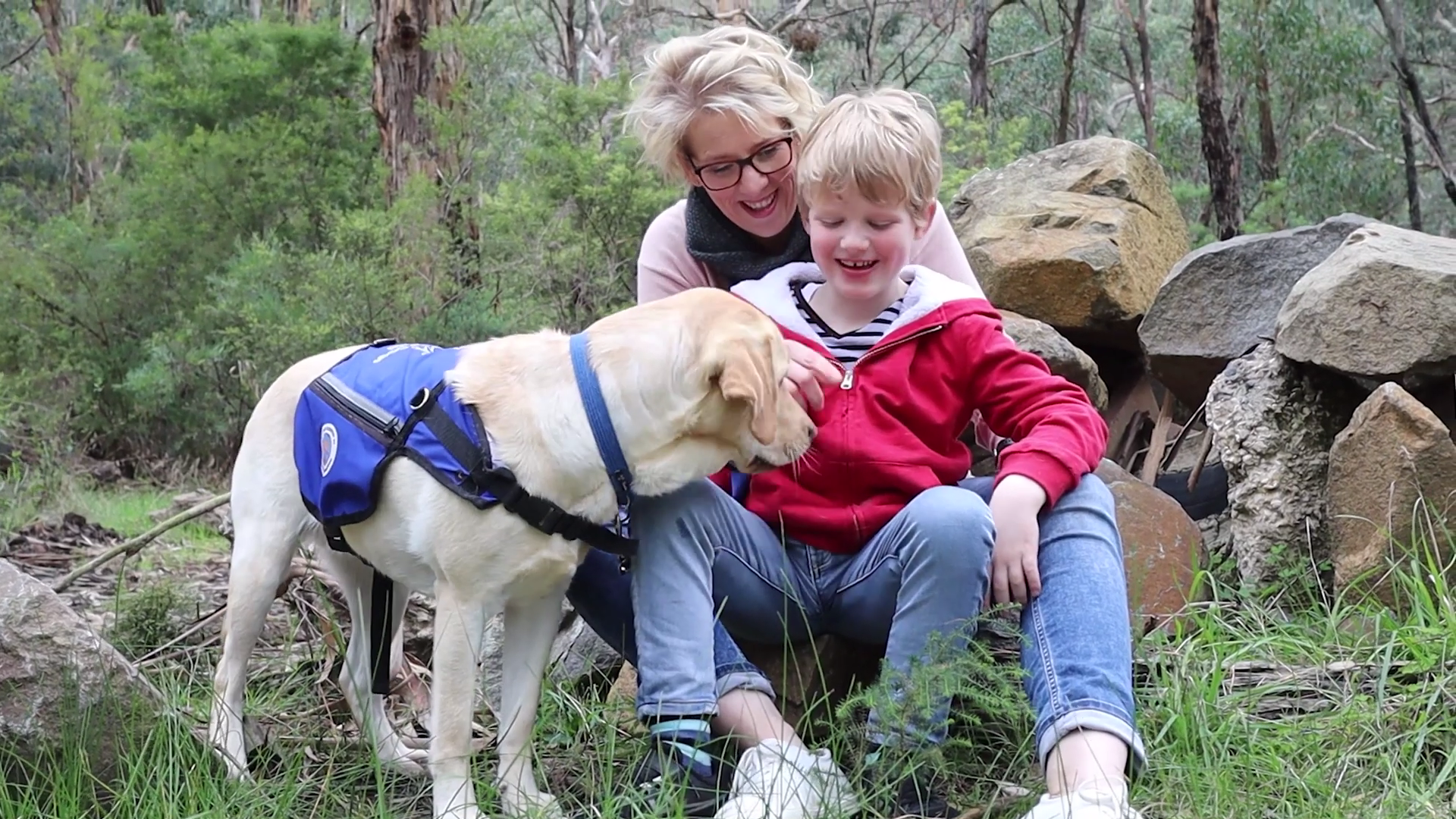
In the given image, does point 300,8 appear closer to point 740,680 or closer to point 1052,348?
point 1052,348

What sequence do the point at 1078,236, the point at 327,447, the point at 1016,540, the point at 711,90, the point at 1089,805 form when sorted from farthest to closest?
the point at 1078,236
the point at 711,90
the point at 327,447
the point at 1016,540
the point at 1089,805

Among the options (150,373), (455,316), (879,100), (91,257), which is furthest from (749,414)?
(91,257)

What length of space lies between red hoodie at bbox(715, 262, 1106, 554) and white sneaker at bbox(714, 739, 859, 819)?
529mm

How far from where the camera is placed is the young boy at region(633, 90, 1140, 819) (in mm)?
2584

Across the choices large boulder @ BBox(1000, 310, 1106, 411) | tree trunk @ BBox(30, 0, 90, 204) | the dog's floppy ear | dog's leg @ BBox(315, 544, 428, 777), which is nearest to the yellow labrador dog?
the dog's floppy ear

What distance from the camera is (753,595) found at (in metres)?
2.92

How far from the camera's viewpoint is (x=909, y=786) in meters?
2.65

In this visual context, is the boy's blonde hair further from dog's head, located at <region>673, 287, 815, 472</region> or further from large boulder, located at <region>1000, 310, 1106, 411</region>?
large boulder, located at <region>1000, 310, 1106, 411</region>

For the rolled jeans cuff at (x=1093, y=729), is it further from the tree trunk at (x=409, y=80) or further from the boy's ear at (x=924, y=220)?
the tree trunk at (x=409, y=80)

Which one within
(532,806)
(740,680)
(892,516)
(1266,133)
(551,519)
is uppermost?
(551,519)

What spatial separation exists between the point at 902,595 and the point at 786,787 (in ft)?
1.53

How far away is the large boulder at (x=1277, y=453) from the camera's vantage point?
13.0 ft

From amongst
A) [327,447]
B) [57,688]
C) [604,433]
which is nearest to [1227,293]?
[604,433]

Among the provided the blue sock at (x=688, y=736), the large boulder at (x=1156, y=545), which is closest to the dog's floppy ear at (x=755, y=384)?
the blue sock at (x=688, y=736)
